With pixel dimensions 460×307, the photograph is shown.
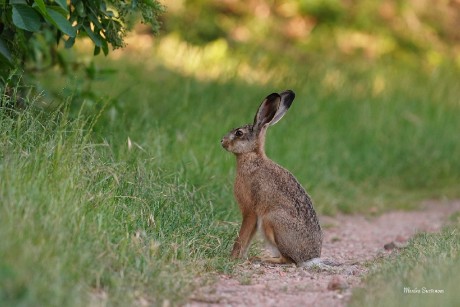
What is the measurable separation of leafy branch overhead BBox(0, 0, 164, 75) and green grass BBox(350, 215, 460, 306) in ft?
8.81

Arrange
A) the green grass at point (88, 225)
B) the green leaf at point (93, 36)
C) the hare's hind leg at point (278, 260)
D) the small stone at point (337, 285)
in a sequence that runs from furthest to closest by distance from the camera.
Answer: the green leaf at point (93, 36)
the hare's hind leg at point (278, 260)
the small stone at point (337, 285)
the green grass at point (88, 225)

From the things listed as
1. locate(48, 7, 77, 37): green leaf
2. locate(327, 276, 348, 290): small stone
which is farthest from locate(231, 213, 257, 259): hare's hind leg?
locate(48, 7, 77, 37): green leaf

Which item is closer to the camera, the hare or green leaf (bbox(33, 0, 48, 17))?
green leaf (bbox(33, 0, 48, 17))

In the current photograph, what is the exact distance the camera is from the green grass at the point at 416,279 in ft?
15.4

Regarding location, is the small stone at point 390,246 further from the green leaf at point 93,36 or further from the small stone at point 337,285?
the green leaf at point 93,36

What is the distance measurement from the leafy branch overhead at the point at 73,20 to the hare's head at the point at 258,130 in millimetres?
1117

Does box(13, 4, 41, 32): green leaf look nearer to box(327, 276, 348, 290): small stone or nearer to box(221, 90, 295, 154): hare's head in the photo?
box(221, 90, 295, 154): hare's head

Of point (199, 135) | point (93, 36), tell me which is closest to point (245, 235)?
point (93, 36)

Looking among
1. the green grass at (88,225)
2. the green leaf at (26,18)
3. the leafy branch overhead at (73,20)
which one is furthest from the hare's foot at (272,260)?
the green leaf at (26,18)

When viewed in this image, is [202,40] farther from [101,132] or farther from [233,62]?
[101,132]

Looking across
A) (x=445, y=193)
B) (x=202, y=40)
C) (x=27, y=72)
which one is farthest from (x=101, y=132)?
(x=202, y=40)

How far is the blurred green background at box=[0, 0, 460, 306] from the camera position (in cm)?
502

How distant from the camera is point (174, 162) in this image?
812 cm

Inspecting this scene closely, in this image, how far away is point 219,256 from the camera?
6.25 m
